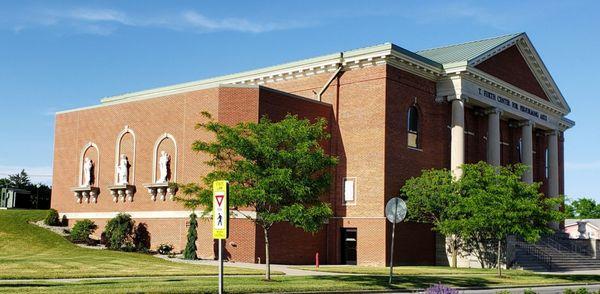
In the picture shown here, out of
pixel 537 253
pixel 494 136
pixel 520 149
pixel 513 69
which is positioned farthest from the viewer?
pixel 520 149

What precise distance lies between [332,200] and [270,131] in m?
16.7

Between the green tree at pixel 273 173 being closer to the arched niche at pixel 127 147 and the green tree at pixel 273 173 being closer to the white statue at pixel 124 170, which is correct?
the arched niche at pixel 127 147

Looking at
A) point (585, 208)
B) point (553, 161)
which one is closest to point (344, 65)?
point (553, 161)

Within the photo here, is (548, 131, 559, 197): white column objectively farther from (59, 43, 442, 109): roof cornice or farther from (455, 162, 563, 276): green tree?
(455, 162, 563, 276): green tree

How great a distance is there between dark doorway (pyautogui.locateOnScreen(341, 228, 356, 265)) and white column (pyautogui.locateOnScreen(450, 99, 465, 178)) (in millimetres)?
7201

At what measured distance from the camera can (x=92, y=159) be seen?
4506 cm

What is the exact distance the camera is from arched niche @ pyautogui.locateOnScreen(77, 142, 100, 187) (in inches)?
1756

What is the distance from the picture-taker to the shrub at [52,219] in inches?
1747

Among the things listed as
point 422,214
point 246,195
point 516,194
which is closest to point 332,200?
point 422,214

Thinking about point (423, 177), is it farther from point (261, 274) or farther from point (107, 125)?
point (107, 125)

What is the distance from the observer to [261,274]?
27.8 m

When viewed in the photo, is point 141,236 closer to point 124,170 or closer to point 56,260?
point 124,170

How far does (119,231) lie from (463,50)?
937 inches

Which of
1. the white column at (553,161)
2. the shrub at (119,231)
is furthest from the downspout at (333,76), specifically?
the white column at (553,161)
